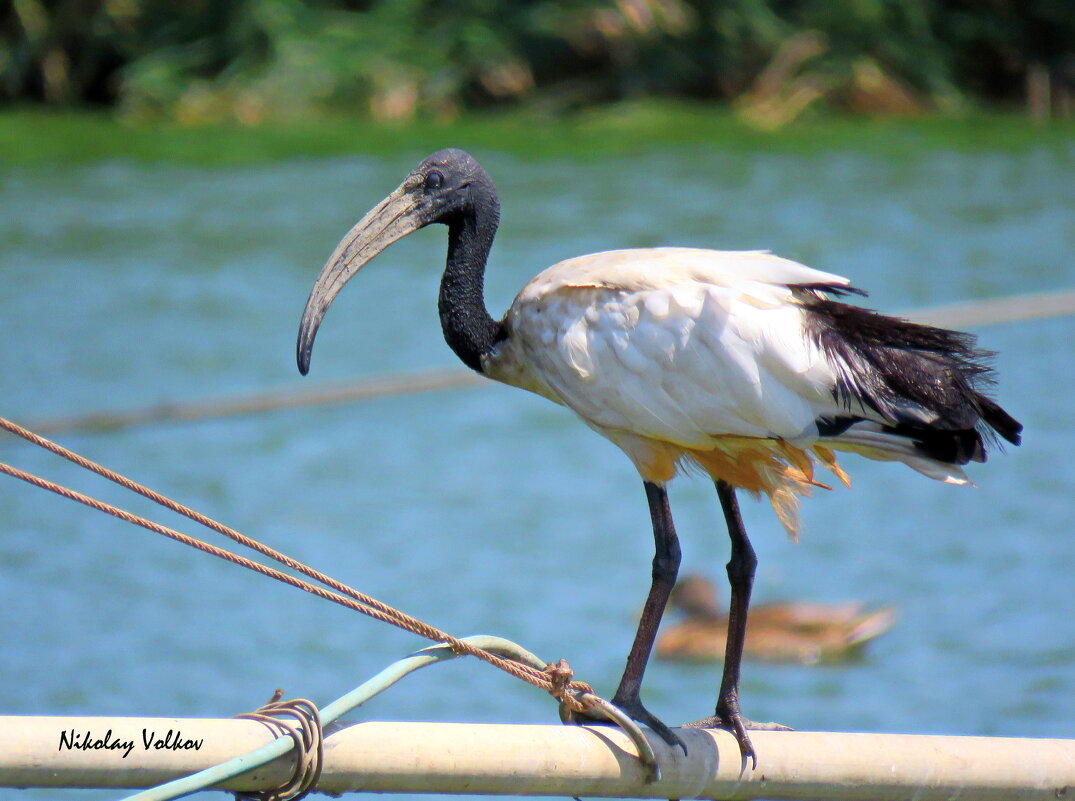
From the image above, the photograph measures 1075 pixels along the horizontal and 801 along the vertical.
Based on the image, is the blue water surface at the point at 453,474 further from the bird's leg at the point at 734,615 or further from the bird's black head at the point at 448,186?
the bird's black head at the point at 448,186

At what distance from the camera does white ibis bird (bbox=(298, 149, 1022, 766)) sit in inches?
145

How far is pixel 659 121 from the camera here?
22.1 metres

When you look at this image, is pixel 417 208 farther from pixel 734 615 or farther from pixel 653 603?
pixel 734 615

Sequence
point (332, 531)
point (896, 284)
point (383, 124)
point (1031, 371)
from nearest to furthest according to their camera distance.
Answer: point (332, 531) → point (1031, 371) → point (896, 284) → point (383, 124)

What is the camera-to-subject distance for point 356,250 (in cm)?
A: 414

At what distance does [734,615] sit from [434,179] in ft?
4.53

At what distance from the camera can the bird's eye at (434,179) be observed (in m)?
4.32

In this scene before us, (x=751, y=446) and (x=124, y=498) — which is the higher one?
(x=751, y=446)

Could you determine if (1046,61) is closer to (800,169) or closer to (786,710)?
(800,169)

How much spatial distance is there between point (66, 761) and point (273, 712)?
45cm

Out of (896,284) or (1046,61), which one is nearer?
(896,284)

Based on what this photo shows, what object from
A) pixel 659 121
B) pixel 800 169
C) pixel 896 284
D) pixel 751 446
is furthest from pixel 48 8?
pixel 751 446
